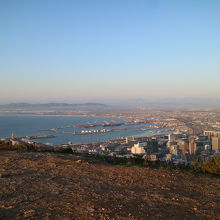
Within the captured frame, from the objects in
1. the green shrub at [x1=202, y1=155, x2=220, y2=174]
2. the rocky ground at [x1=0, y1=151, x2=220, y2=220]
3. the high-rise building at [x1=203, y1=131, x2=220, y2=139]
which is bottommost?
the high-rise building at [x1=203, y1=131, x2=220, y2=139]

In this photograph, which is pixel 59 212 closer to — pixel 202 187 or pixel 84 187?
pixel 84 187

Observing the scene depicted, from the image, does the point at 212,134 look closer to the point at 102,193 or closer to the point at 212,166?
the point at 212,166

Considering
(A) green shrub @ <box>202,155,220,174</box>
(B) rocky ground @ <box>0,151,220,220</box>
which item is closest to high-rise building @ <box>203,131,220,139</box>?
(A) green shrub @ <box>202,155,220,174</box>

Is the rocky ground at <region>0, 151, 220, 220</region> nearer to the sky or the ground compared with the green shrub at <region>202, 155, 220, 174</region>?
nearer to the sky

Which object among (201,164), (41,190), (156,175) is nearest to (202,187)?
(156,175)

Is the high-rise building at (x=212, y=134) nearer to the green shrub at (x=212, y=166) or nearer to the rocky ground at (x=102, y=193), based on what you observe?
the green shrub at (x=212, y=166)

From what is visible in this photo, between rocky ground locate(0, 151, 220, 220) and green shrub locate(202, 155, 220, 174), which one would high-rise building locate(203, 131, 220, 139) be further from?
rocky ground locate(0, 151, 220, 220)

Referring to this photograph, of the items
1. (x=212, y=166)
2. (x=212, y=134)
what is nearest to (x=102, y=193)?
(x=212, y=166)

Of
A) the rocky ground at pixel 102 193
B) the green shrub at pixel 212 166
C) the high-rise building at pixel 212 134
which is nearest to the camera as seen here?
the rocky ground at pixel 102 193

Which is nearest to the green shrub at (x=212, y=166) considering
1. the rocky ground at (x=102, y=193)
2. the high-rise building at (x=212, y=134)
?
the rocky ground at (x=102, y=193)
